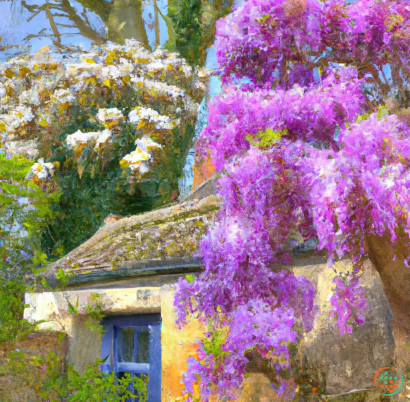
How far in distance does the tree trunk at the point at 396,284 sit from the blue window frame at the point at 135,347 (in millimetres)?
2696

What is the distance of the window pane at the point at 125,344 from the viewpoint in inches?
218

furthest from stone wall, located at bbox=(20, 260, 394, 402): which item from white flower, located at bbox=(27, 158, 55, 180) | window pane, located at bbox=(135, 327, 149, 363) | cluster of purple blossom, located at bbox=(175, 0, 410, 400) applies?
white flower, located at bbox=(27, 158, 55, 180)

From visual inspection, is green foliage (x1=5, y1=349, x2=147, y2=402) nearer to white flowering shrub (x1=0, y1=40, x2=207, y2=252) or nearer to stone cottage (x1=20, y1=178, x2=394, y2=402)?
stone cottage (x1=20, y1=178, x2=394, y2=402)

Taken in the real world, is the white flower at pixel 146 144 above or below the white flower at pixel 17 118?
below

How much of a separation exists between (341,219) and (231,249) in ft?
3.29

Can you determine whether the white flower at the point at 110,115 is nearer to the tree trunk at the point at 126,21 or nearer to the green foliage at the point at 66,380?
the tree trunk at the point at 126,21

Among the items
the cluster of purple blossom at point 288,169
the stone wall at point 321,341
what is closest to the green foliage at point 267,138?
the cluster of purple blossom at point 288,169

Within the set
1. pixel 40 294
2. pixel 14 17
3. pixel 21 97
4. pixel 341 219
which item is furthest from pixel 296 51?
pixel 14 17

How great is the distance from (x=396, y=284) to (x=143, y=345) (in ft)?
10.4

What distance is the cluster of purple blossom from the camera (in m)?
2.78

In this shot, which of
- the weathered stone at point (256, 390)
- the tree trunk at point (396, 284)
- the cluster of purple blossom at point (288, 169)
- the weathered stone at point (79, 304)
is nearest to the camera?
the cluster of purple blossom at point (288, 169)

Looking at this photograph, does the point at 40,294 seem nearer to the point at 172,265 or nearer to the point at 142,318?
the point at 142,318

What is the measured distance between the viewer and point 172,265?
458 centimetres

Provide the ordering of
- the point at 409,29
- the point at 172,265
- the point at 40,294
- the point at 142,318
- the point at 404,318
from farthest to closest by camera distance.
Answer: the point at 40,294
the point at 142,318
the point at 172,265
the point at 409,29
the point at 404,318
